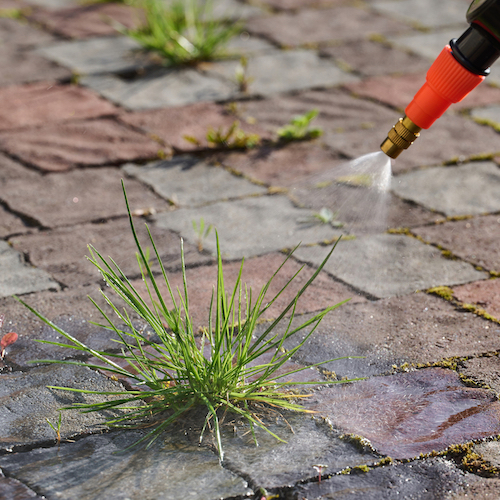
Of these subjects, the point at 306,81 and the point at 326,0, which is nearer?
the point at 306,81

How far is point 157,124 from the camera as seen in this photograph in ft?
12.7

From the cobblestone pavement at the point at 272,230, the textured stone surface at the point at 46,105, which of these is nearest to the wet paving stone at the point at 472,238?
the cobblestone pavement at the point at 272,230

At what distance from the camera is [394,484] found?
1671 mm

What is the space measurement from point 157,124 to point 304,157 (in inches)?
33.0

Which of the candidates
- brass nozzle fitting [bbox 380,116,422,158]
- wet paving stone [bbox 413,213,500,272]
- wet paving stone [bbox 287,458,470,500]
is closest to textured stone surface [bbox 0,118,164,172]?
wet paving stone [bbox 413,213,500,272]

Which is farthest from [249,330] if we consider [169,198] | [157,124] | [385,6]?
[385,6]

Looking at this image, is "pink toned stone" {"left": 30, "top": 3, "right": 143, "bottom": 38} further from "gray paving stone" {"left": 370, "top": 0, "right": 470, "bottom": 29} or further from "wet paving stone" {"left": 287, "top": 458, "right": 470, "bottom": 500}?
"wet paving stone" {"left": 287, "top": 458, "right": 470, "bottom": 500}

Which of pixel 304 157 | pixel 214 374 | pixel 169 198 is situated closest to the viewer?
pixel 214 374

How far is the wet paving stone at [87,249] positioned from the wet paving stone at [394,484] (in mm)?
1210

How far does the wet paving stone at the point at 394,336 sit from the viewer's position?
7.04 ft

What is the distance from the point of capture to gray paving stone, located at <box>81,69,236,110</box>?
4.13 metres

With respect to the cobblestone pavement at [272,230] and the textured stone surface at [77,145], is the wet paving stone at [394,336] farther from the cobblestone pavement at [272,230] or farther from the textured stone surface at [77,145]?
the textured stone surface at [77,145]

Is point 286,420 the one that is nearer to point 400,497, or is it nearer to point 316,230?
point 400,497

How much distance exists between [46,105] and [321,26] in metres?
2.25
